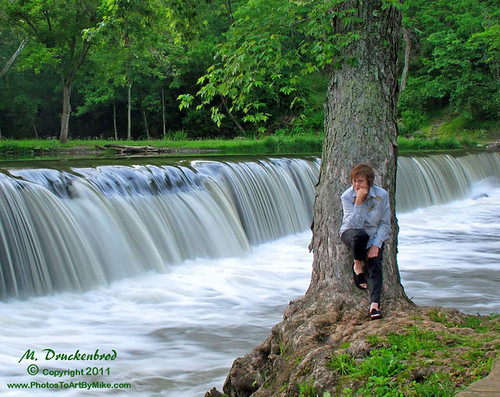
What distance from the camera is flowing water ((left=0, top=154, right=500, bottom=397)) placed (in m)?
6.39

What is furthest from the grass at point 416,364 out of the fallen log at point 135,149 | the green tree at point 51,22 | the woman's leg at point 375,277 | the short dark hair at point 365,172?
the green tree at point 51,22

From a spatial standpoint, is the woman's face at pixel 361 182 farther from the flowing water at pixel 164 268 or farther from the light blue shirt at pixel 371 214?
the flowing water at pixel 164 268

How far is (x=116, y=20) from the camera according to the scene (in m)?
6.14

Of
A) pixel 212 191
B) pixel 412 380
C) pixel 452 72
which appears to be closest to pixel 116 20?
pixel 412 380

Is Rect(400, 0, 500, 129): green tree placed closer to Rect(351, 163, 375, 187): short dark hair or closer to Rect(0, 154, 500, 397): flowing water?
Rect(0, 154, 500, 397): flowing water

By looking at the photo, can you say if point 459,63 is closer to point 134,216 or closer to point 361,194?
point 134,216

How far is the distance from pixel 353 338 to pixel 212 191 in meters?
8.30

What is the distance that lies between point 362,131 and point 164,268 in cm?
541

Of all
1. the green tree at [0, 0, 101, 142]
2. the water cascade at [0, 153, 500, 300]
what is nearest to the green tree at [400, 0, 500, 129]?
the green tree at [0, 0, 101, 142]

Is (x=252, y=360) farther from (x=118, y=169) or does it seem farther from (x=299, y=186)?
(x=299, y=186)

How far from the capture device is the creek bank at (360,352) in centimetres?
388

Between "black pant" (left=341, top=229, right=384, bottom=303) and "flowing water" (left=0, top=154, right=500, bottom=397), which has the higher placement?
"black pant" (left=341, top=229, right=384, bottom=303)

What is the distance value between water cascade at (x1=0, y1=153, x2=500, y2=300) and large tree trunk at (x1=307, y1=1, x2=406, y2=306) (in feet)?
14.6

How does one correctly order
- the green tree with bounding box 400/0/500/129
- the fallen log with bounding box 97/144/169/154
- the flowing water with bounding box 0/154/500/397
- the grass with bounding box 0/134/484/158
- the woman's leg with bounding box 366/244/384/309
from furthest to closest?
the green tree with bounding box 400/0/500/129
the fallen log with bounding box 97/144/169/154
the grass with bounding box 0/134/484/158
the flowing water with bounding box 0/154/500/397
the woman's leg with bounding box 366/244/384/309
